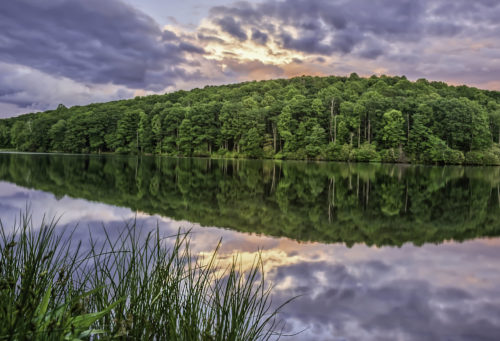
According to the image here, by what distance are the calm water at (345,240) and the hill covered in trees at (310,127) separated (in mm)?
44289

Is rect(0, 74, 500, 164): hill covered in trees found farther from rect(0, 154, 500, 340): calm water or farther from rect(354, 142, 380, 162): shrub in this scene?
rect(0, 154, 500, 340): calm water

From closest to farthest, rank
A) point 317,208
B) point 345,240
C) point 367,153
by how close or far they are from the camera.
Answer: point 345,240, point 317,208, point 367,153

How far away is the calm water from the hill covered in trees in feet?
145

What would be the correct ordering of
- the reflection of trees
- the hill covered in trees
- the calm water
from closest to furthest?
the calm water < the reflection of trees < the hill covered in trees

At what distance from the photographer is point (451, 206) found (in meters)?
14.4

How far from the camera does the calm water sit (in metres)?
4.79

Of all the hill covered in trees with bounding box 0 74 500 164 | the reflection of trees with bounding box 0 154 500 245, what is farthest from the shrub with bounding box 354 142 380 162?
the reflection of trees with bounding box 0 154 500 245

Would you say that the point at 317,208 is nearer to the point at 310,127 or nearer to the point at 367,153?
the point at 367,153

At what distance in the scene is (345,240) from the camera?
8.88 m

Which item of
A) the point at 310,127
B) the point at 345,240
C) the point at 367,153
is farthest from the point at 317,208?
the point at 310,127

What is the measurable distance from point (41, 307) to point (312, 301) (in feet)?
12.4

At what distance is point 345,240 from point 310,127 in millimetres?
59421

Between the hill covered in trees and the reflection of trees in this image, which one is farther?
the hill covered in trees

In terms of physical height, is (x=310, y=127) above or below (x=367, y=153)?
above
